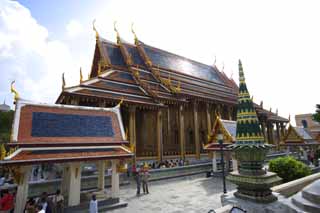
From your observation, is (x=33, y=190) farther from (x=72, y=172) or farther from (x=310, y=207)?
(x=310, y=207)

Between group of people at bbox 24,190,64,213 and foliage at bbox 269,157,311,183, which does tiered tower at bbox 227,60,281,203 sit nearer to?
group of people at bbox 24,190,64,213

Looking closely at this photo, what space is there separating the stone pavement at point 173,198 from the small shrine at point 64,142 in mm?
1152

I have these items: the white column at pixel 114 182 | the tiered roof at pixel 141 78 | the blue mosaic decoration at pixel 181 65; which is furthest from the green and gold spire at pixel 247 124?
the blue mosaic decoration at pixel 181 65

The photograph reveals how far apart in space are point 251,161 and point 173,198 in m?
4.84

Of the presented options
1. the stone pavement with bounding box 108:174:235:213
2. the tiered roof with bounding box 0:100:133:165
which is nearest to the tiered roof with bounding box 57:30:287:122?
the tiered roof with bounding box 0:100:133:165

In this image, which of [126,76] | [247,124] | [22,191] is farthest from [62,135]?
[126,76]

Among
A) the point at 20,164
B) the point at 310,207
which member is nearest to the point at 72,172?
the point at 20,164

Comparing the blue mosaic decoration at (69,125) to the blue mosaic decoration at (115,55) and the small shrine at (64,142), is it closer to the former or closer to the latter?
the small shrine at (64,142)

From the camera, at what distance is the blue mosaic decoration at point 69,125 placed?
23.3ft

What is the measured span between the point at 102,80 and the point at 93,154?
29.3 ft

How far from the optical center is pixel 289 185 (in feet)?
20.6

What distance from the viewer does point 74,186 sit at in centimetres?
699

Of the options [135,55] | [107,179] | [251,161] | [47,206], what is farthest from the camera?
[135,55]

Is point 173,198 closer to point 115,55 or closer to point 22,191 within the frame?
point 22,191
